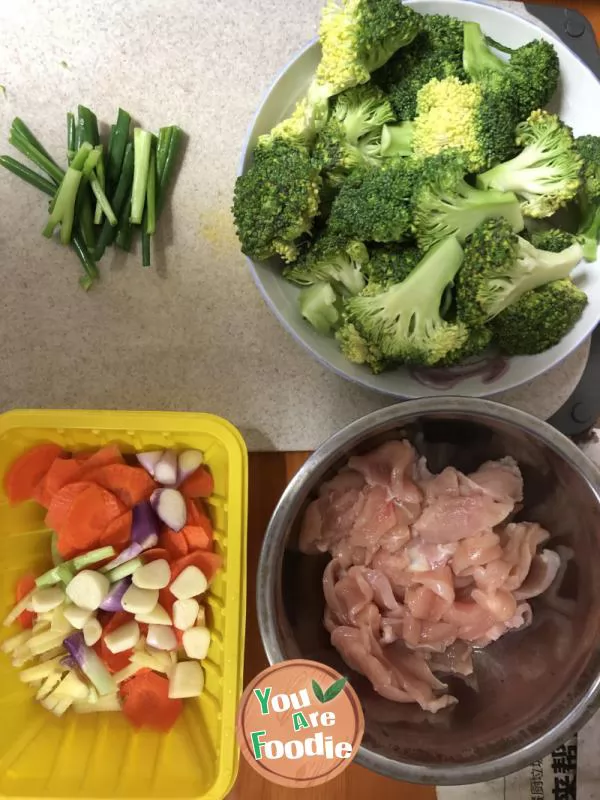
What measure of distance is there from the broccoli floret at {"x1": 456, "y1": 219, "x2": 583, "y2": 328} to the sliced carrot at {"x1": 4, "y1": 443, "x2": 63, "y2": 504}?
718 millimetres

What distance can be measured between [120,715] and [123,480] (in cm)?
42

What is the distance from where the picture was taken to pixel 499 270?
3.11 ft

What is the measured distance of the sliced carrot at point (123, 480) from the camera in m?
1.07

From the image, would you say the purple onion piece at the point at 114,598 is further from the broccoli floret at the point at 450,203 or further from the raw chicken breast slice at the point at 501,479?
the broccoli floret at the point at 450,203

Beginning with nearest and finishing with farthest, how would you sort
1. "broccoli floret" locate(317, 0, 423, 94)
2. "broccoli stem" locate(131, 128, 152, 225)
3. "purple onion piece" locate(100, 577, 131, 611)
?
"broccoli floret" locate(317, 0, 423, 94), "purple onion piece" locate(100, 577, 131, 611), "broccoli stem" locate(131, 128, 152, 225)

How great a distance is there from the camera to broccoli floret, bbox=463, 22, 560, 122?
101cm

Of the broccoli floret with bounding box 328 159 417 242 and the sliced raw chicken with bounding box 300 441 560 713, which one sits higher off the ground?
the broccoli floret with bounding box 328 159 417 242

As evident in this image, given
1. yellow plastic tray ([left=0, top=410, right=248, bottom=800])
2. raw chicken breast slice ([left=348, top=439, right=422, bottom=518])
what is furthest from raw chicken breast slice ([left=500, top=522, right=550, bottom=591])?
yellow plastic tray ([left=0, top=410, right=248, bottom=800])

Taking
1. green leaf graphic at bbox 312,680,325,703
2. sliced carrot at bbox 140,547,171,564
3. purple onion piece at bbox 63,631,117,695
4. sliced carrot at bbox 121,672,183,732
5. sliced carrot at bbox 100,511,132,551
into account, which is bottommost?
sliced carrot at bbox 121,672,183,732

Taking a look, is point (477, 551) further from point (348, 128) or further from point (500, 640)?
point (348, 128)

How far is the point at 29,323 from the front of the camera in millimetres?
1223

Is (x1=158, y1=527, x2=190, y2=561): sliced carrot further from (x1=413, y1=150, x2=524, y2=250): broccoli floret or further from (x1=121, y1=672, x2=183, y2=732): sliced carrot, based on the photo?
(x1=413, y1=150, x2=524, y2=250): broccoli floret

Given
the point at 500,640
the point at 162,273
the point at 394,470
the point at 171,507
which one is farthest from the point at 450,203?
the point at 500,640

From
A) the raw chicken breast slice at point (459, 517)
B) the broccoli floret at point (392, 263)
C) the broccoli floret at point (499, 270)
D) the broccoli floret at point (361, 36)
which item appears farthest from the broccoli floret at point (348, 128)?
the raw chicken breast slice at point (459, 517)
